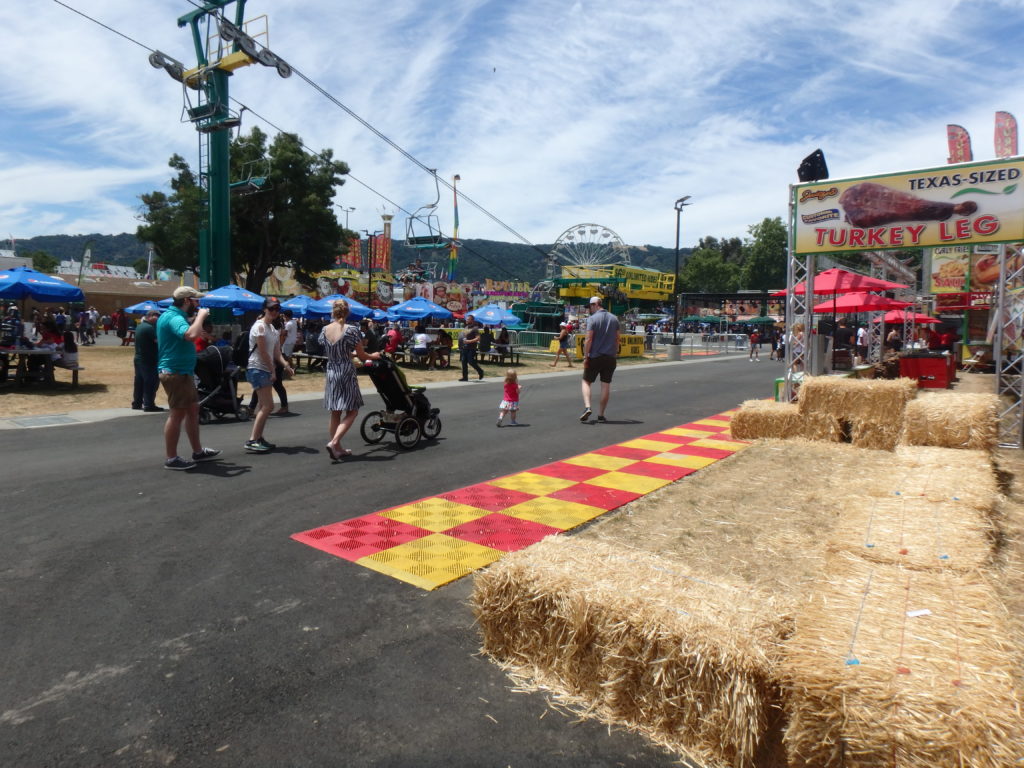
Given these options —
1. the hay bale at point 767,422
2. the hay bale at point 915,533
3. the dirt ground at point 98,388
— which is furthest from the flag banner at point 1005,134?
the dirt ground at point 98,388

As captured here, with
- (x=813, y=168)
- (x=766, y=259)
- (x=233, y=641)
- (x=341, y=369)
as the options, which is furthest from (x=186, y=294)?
(x=766, y=259)

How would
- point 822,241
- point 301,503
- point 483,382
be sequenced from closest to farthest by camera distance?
point 301,503
point 822,241
point 483,382

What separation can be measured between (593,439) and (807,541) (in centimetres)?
443

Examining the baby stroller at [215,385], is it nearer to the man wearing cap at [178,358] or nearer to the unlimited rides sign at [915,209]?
the man wearing cap at [178,358]

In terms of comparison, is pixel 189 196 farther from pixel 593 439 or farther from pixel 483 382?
pixel 593 439

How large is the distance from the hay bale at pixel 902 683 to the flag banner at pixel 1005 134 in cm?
982

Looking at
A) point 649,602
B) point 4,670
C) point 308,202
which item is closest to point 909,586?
point 649,602

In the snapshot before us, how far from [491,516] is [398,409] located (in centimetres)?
312

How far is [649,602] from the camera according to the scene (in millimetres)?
2486

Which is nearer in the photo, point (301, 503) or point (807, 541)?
point (807, 541)

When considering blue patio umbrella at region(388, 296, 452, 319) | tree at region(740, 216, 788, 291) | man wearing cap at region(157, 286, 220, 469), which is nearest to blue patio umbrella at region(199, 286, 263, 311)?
blue patio umbrella at region(388, 296, 452, 319)

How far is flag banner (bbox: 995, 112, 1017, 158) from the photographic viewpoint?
365 inches

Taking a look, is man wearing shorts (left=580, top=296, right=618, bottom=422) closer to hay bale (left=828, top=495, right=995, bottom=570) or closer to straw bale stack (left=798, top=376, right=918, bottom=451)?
straw bale stack (left=798, top=376, right=918, bottom=451)

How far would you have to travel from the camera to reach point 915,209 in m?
8.80
